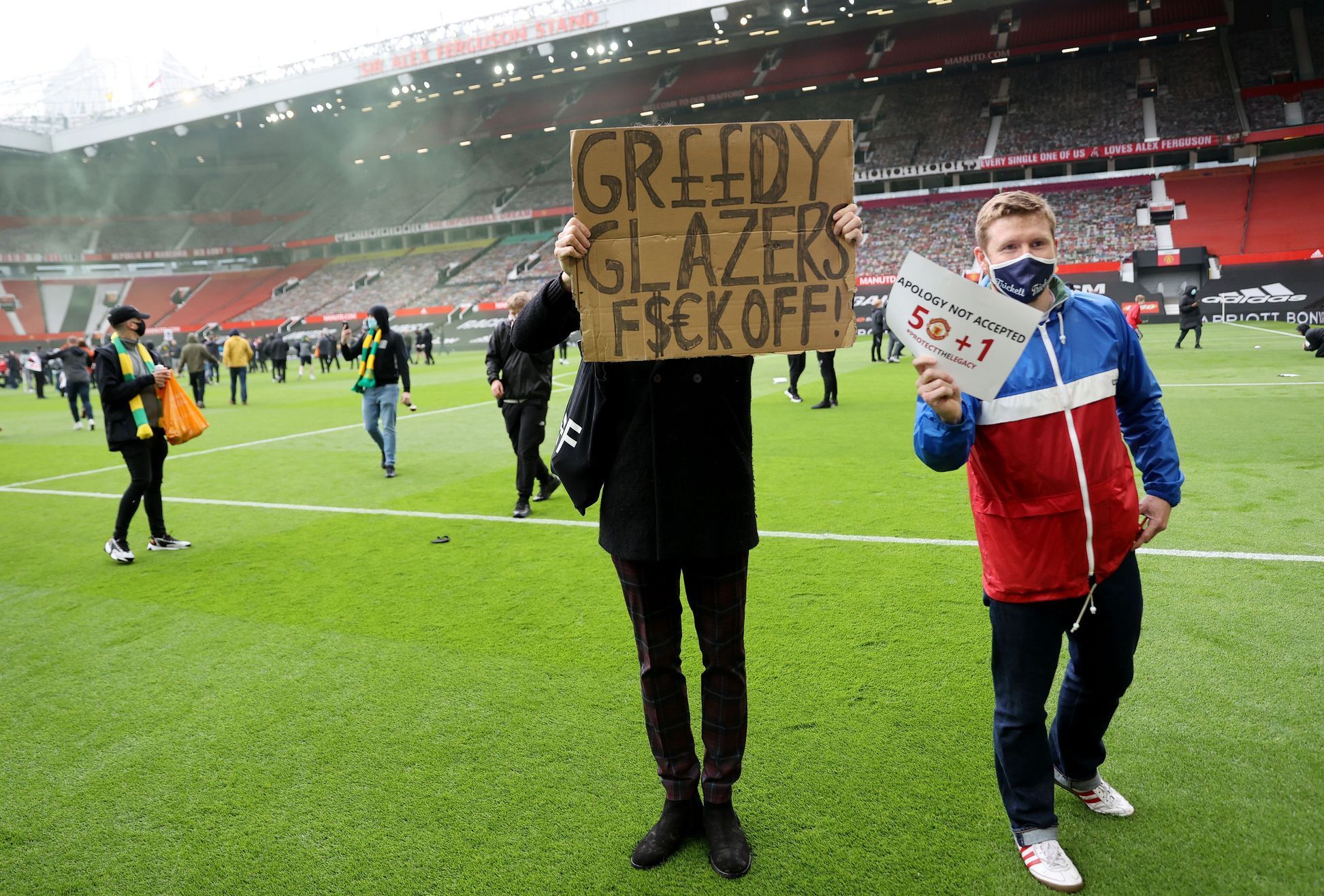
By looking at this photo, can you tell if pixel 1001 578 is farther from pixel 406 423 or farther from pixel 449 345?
pixel 449 345

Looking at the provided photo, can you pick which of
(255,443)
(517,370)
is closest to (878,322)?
(255,443)

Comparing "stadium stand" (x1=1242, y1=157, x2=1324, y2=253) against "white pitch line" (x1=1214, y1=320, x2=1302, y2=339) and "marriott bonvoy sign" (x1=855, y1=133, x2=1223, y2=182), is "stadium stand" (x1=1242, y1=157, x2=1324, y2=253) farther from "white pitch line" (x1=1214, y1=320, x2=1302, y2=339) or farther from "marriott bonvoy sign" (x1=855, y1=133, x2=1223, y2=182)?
"white pitch line" (x1=1214, y1=320, x2=1302, y2=339)

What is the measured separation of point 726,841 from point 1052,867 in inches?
39.7

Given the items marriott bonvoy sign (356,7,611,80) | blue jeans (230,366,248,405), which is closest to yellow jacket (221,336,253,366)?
blue jeans (230,366,248,405)

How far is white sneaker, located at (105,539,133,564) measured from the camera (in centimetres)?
662

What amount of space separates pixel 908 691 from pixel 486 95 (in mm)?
61312

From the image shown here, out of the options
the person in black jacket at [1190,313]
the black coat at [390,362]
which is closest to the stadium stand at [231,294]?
the black coat at [390,362]

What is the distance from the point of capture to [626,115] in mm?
51688

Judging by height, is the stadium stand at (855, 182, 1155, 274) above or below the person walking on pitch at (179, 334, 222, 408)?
above

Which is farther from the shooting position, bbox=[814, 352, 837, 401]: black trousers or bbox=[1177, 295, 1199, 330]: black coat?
bbox=[1177, 295, 1199, 330]: black coat

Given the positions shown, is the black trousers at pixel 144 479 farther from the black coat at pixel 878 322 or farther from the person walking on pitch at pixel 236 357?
the black coat at pixel 878 322

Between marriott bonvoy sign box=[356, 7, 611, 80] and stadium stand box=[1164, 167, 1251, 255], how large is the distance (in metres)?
28.6

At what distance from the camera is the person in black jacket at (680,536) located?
2.55 metres

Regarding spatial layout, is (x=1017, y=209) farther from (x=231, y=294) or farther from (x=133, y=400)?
(x=231, y=294)
